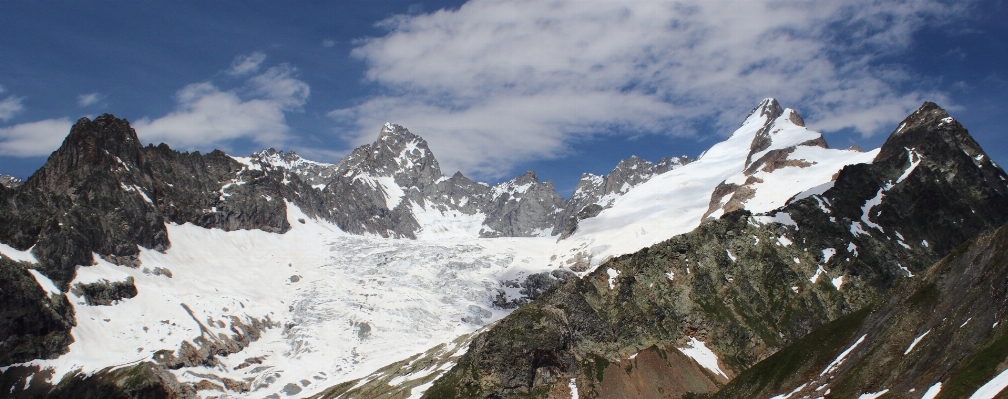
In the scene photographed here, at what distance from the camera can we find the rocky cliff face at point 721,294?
140m

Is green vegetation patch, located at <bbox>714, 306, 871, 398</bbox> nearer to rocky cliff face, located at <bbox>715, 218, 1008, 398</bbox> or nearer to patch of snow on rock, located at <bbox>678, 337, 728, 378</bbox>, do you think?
rocky cliff face, located at <bbox>715, 218, 1008, 398</bbox>

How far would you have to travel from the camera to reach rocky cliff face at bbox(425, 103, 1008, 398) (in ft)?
458

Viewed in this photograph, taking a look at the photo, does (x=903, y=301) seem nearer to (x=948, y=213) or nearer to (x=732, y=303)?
A: (x=732, y=303)

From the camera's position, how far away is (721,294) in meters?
163

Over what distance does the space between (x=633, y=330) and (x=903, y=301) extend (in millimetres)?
70037

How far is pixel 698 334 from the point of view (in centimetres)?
15212

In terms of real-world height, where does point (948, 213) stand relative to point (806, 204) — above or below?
below

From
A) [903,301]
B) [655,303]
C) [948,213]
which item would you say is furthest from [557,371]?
[948,213]

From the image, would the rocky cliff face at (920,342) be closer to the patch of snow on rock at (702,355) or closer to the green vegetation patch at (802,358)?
the green vegetation patch at (802,358)

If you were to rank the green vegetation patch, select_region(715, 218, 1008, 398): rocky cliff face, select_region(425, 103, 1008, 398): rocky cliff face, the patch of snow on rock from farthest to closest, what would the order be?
1. the patch of snow on rock
2. select_region(425, 103, 1008, 398): rocky cliff face
3. the green vegetation patch
4. select_region(715, 218, 1008, 398): rocky cliff face

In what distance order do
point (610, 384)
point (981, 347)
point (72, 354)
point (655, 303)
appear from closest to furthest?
point (981, 347) → point (610, 384) → point (655, 303) → point (72, 354)

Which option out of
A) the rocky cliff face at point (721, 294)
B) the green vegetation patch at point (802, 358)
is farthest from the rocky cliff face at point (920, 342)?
the rocky cliff face at point (721, 294)

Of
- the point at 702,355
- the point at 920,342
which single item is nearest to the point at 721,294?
the point at 702,355

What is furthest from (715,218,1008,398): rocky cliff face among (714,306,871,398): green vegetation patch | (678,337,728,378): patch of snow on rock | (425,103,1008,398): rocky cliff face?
(425,103,1008,398): rocky cliff face
